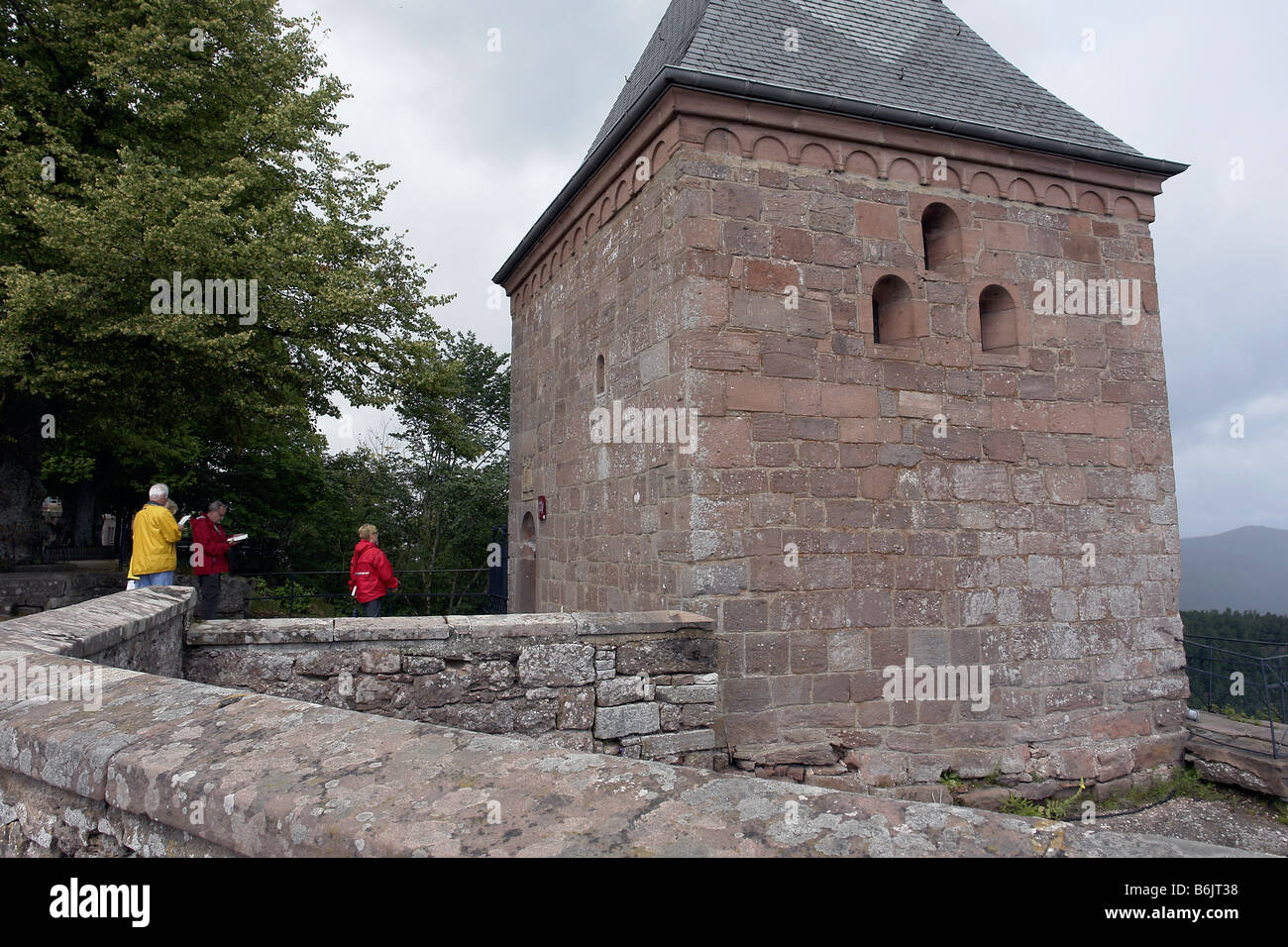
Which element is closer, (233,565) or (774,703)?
(774,703)

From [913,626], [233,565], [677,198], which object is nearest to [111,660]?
[677,198]

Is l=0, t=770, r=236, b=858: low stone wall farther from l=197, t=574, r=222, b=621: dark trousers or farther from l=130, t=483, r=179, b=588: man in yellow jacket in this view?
l=197, t=574, r=222, b=621: dark trousers

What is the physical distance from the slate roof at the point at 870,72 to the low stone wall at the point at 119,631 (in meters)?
4.88

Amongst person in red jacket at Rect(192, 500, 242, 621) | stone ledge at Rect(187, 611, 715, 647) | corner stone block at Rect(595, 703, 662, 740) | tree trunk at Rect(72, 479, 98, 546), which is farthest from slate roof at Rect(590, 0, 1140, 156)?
tree trunk at Rect(72, 479, 98, 546)

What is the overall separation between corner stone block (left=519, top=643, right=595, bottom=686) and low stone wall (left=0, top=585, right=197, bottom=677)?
1965 mm

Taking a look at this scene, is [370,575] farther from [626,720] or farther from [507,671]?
[626,720]

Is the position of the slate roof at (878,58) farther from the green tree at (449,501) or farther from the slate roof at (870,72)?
the green tree at (449,501)

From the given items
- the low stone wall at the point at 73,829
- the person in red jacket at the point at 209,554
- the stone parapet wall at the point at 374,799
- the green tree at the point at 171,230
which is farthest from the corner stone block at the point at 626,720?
the green tree at the point at 171,230

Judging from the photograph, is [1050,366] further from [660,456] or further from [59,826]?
[59,826]

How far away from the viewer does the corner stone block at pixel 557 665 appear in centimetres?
489

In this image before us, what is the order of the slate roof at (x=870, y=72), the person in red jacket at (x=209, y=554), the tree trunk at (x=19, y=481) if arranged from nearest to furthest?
the slate roof at (x=870, y=72), the person in red jacket at (x=209, y=554), the tree trunk at (x=19, y=481)

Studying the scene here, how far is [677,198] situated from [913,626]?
3814mm

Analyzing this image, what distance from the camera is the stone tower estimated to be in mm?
5895
